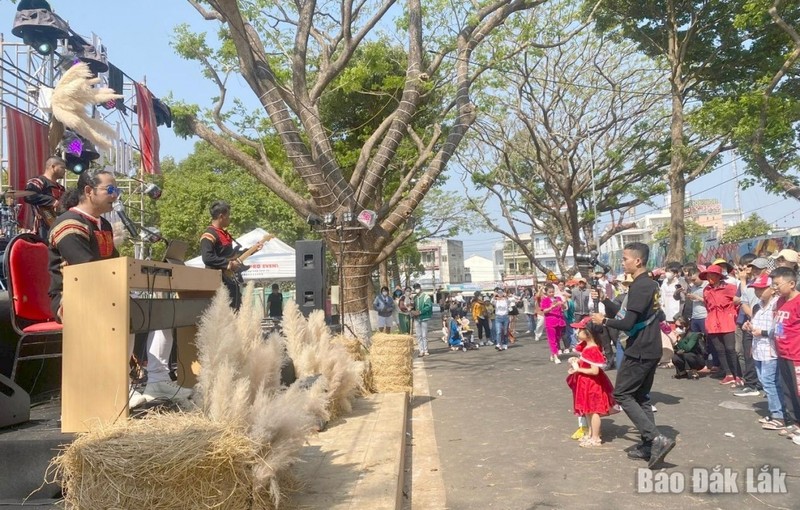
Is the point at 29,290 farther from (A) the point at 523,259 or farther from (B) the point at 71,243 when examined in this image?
(A) the point at 523,259

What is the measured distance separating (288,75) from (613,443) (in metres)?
13.9

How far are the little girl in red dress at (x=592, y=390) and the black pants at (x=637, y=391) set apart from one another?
0.42m

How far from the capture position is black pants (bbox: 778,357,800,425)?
6402mm

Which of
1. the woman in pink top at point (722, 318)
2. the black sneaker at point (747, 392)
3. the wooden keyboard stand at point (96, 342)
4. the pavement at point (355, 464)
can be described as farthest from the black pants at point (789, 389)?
the wooden keyboard stand at point (96, 342)

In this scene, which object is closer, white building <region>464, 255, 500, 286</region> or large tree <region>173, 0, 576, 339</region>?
large tree <region>173, 0, 576, 339</region>

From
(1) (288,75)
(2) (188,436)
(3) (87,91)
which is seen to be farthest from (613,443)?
(1) (288,75)

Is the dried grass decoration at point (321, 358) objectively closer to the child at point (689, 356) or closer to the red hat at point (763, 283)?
the red hat at point (763, 283)

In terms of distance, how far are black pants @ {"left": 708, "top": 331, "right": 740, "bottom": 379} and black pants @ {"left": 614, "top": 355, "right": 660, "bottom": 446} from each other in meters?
4.59

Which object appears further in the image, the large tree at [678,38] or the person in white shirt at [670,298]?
the large tree at [678,38]

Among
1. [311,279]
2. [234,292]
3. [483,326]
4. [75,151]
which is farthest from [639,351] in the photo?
[483,326]

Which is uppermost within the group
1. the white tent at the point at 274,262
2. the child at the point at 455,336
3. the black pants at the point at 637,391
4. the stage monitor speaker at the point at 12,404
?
the white tent at the point at 274,262

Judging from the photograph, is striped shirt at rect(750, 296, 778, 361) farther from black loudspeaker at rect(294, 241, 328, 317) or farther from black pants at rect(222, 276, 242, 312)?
black loudspeaker at rect(294, 241, 328, 317)

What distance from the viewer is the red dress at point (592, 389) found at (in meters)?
6.58

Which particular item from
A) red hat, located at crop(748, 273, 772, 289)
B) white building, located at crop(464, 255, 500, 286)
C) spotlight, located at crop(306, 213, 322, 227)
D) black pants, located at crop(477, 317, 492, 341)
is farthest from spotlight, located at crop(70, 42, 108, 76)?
white building, located at crop(464, 255, 500, 286)
